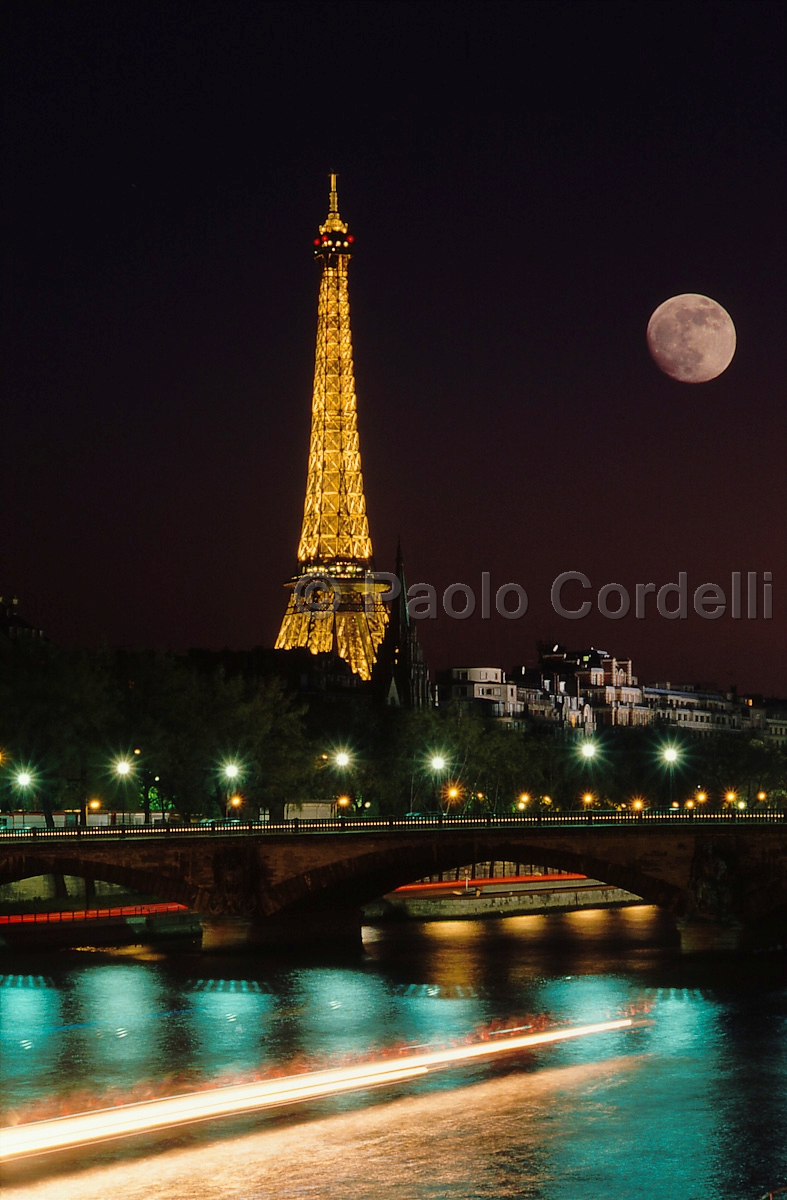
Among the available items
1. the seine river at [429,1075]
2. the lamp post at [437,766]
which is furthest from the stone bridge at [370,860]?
the lamp post at [437,766]

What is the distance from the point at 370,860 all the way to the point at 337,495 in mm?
98318

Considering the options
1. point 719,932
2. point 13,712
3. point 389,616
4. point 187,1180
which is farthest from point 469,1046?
point 389,616

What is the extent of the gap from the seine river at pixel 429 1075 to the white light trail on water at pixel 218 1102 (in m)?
0.89

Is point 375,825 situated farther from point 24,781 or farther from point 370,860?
point 24,781

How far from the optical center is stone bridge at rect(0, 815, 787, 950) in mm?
71812

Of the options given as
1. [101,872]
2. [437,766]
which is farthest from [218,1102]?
[437,766]

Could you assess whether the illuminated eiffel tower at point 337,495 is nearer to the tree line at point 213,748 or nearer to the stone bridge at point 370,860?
the tree line at point 213,748

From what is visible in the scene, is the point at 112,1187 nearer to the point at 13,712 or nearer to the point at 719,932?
the point at 719,932

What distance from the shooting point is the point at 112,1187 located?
33.8 metres

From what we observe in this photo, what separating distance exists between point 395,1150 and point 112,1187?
6606 millimetres

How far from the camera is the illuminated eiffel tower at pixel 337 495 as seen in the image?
166500mm

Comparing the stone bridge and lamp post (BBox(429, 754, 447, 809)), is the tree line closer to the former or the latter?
lamp post (BBox(429, 754, 447, 809))

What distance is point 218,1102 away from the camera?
1641 inches

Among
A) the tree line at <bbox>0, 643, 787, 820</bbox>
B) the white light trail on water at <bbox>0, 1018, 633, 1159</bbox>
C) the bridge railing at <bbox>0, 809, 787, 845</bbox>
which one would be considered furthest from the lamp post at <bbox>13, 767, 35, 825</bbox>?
the white light trail on water at <bbox>0, 1018, 633, 1159</bbox>
